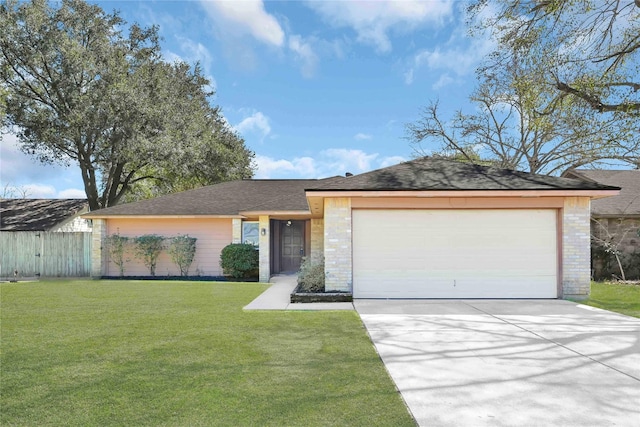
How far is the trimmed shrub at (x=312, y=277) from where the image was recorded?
11.2 meters

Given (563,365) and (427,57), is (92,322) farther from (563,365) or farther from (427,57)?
(427,57)

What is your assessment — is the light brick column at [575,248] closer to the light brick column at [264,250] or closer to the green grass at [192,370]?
the green grass at [192,370]

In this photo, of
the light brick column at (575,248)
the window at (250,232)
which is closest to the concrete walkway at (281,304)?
the window at (250,232)

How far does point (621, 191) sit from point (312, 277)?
1472 cm

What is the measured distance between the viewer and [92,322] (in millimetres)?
8234

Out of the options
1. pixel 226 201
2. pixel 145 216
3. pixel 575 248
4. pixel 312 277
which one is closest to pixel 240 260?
pixel 226 201

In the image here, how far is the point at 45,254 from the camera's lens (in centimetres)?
1927

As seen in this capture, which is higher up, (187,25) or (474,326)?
(187,25)

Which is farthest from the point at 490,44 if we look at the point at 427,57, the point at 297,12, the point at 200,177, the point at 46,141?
the point at 46,141

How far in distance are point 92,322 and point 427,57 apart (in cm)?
1769

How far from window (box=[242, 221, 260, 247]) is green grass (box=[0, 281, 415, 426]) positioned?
26.6 feet

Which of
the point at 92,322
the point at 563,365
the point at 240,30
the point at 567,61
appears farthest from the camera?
the point at 240,30

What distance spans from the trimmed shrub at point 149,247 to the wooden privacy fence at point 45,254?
2826 millimetres

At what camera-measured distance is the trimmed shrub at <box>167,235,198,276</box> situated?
17.5 meters
